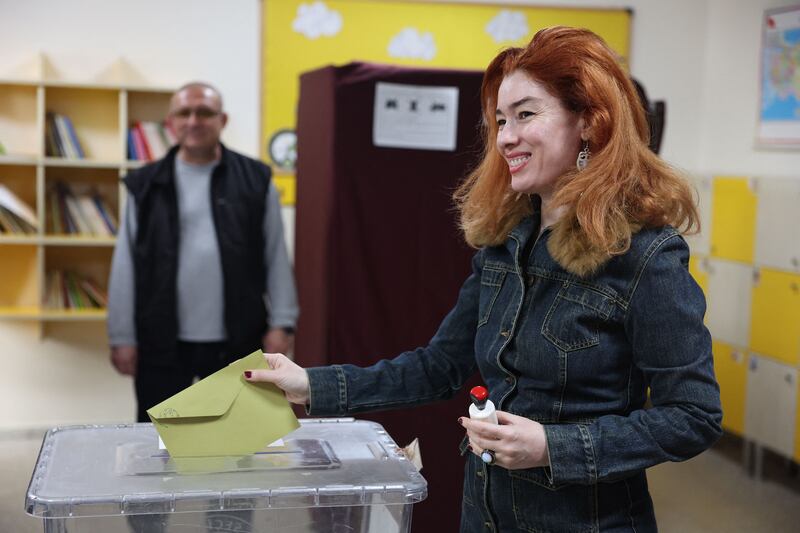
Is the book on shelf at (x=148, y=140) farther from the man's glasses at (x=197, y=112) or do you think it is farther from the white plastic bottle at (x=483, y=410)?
the white plastic bottle at (x=483, y=410)

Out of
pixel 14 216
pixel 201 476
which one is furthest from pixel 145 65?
pixel 201 476

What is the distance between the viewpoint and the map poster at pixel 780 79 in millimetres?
4707

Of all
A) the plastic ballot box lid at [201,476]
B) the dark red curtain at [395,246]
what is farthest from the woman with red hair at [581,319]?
the dark red curtain at [395,246]

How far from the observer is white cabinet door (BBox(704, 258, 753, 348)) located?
4555 millimetres

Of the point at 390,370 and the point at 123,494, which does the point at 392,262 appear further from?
the point at 123,494

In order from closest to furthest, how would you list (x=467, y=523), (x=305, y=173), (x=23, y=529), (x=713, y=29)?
(x=467, y=523) < (x=305, y=173) < (x=23, y=529) < (x=713, y=29)

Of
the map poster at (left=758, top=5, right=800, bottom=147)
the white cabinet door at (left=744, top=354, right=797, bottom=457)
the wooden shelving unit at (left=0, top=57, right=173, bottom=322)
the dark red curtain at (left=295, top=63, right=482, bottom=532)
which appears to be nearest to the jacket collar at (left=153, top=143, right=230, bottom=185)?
the dark red curtain at (left=295, top=63, right=482, bottom=532)

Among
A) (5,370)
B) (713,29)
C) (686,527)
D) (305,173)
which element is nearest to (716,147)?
(713,29)

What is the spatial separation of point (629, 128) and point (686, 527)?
9.45ft

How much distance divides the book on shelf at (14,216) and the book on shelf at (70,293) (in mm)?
261

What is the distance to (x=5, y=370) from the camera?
4.86 meters

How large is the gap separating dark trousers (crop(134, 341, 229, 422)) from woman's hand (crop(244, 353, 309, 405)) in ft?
6.18

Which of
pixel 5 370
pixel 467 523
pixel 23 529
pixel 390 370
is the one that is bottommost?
pixel 23 529

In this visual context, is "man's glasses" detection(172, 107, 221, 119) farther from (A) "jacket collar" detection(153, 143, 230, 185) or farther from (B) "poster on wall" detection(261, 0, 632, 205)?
(B) "poster on wall" detection(261, 0, 632, 205)
